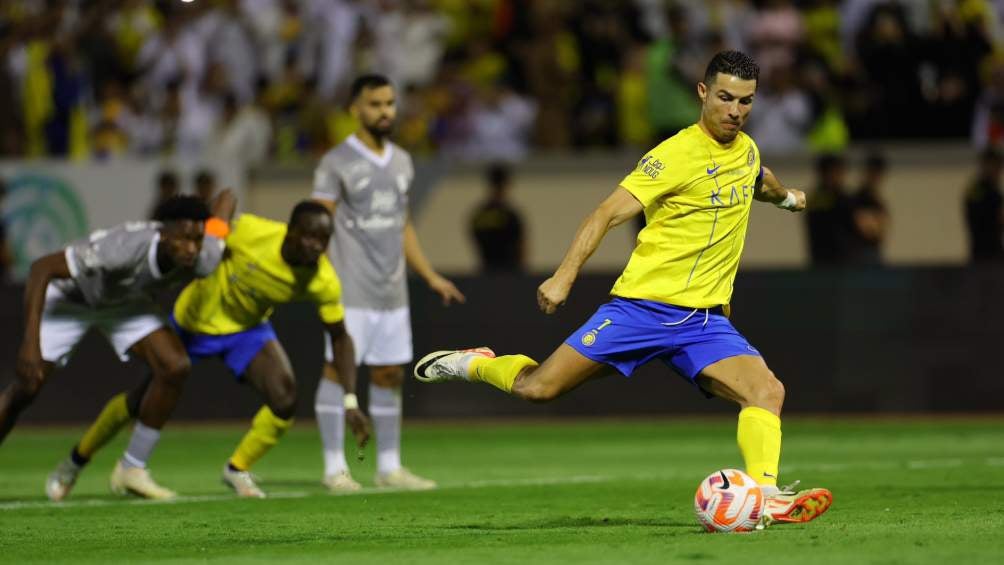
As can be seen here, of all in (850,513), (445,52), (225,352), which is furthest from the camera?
(445,52)

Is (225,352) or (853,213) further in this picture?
(853,213)

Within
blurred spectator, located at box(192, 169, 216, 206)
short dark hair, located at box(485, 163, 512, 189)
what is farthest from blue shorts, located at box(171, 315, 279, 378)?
short dark hair, located at box(485, 163, 512, 189)

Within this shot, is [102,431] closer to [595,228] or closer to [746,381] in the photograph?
[595,228]

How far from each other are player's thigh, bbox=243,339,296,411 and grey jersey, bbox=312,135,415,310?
0.82 metres

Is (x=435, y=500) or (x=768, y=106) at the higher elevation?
(x=768, y=106)

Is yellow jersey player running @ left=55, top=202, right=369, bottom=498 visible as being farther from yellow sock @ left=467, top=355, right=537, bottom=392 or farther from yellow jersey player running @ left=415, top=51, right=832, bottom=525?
yellow jersey player running @ left=415, top=51, right=832, bottom=525

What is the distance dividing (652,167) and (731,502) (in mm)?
1643

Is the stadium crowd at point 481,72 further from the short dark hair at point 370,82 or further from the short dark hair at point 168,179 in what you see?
the short dark hair at point 370,82


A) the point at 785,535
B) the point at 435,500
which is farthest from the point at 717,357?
the point at 435,500

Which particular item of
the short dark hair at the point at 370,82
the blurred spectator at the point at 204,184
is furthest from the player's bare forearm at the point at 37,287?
the blurred spectator at the point at 204,184

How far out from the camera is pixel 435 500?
10898 millimetres

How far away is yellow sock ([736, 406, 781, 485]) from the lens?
855 cm

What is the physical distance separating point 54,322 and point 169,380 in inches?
31.4

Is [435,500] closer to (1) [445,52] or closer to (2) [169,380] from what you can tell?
(2) [169,380]
